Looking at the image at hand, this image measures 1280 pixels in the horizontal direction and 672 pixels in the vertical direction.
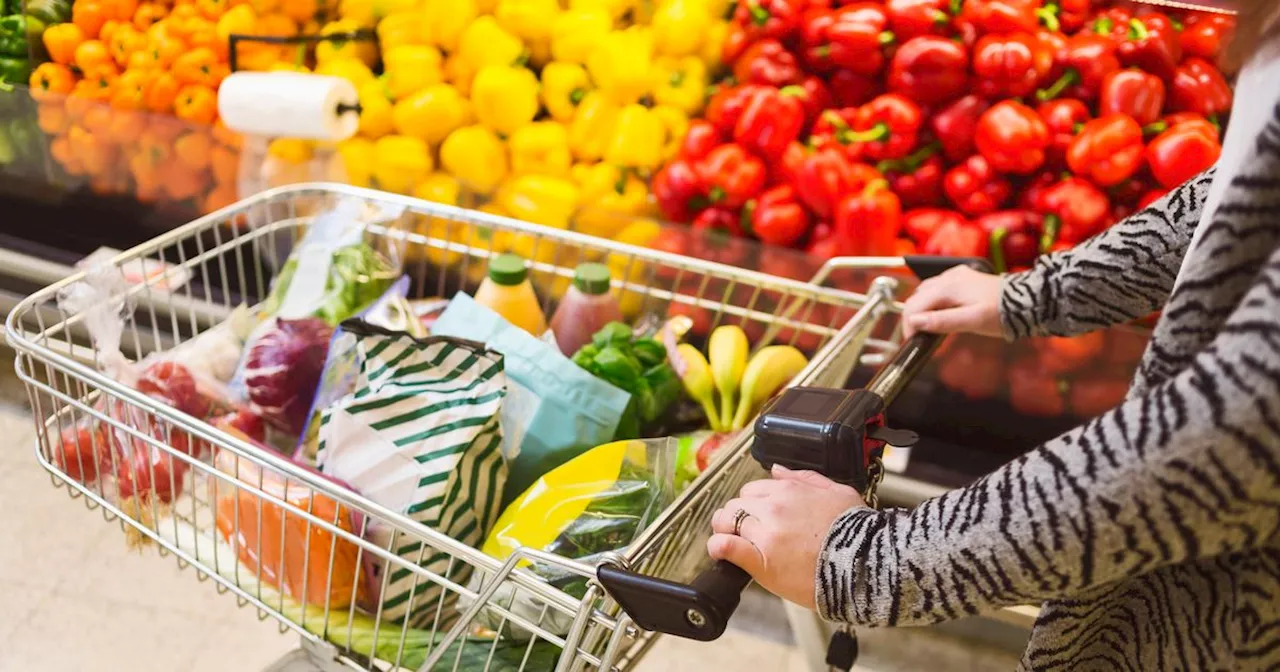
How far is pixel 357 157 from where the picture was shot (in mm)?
2035

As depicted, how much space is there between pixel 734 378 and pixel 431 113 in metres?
1.18

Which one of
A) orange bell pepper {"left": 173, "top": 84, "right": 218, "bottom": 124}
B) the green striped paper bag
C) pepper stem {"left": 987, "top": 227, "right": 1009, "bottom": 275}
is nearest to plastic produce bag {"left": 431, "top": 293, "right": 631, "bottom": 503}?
the green striped paper bag

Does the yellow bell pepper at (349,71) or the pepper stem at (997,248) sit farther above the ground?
the pepper stem at (997,248)

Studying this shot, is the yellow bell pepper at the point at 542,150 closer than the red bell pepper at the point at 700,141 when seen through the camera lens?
No

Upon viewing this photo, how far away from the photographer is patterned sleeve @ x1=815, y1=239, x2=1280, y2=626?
1.55 feet

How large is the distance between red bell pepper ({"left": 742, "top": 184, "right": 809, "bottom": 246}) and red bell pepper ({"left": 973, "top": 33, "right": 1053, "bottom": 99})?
0.41 meters

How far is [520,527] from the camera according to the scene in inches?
33.2

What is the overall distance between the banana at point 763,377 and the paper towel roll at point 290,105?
2.75ft

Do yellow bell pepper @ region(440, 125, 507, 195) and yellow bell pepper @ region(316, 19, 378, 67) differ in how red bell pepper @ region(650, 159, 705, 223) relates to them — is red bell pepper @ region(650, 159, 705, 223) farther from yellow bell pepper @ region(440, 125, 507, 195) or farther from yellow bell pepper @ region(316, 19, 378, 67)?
yellow bell pepper @ region(316, 19, 378, 67)

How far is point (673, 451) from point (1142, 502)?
17.0 inches

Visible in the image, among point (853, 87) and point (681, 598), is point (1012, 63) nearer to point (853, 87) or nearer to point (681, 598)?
point (853, 87)

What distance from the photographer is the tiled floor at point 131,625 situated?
1.57 m

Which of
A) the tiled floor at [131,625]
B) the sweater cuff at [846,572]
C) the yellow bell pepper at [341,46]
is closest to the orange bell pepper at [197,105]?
the yellow bell pepper at [341,46]

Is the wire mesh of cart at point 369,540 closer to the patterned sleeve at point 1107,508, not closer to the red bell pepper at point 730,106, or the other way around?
the patterned sleeve at point 1107,508
